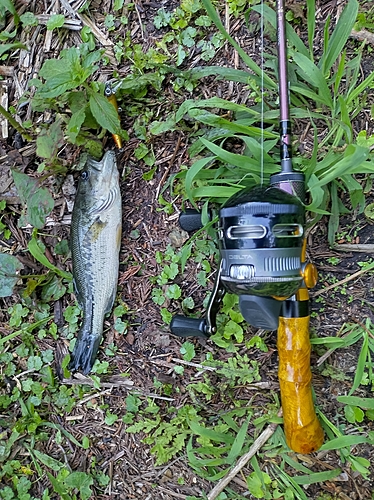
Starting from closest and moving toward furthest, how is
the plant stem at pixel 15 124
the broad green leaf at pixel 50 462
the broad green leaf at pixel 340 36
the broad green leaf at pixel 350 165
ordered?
the broad green leaf at pixel 350 165 < the broad green leaf at pixel 340 36 < the plant stem at pixel 15 124 < the broad green leaf at pixel 50 462

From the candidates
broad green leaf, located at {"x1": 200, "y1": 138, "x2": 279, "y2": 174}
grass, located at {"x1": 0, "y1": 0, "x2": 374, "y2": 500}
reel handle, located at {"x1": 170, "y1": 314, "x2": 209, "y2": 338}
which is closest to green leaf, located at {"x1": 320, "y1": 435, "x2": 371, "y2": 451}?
grass, located at {"x1": 0, "y1": 0, "x2": 374, "y2": 500}

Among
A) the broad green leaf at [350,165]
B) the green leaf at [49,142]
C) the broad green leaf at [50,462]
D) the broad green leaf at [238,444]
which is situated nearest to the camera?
the broad green leaf at [350,165]

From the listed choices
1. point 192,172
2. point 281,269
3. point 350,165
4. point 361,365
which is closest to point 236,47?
point 192,172

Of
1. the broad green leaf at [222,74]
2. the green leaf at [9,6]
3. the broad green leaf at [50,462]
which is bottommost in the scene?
the broad green leaf at [50,462]

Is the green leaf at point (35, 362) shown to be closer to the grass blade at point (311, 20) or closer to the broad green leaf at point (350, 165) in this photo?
the broad green leaf at point (350, 165)

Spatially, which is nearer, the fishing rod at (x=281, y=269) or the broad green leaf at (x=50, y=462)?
the fishing rod at (x=281, y=269)

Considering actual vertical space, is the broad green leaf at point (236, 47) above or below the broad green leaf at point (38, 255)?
above

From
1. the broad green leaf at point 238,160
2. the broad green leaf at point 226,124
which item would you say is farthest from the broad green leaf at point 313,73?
the broad green leaf at point 238,160

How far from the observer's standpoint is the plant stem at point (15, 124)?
103 inches

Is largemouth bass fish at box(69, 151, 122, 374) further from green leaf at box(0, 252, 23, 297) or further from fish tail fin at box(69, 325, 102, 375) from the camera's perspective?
green leaf at box(0, 252, 23, 297)

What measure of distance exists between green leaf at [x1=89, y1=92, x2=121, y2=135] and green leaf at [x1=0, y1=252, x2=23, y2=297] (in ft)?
3.10

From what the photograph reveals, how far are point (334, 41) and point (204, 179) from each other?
0.89 meters

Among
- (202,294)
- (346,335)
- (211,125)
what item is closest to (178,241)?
(202,294)

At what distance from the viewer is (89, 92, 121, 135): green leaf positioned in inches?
94.7
